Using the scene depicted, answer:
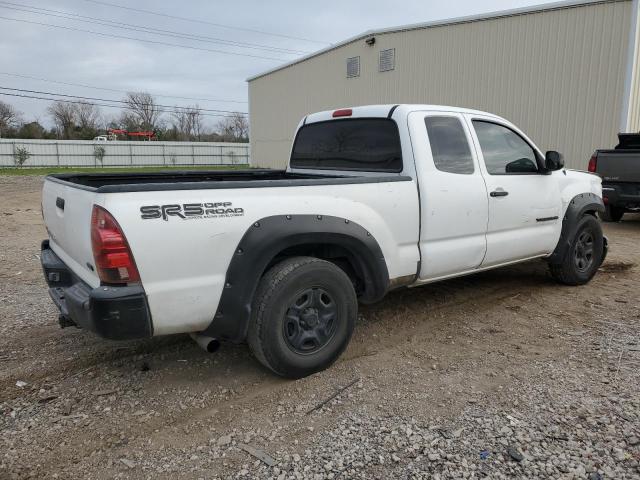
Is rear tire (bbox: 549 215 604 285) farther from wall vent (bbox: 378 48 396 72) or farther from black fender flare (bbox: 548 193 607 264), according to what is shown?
wall vent (bbox: 378 48 396 72)

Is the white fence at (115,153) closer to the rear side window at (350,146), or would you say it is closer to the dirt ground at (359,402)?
the rear side window at (350,146)

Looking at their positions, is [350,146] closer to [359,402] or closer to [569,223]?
[359,402]

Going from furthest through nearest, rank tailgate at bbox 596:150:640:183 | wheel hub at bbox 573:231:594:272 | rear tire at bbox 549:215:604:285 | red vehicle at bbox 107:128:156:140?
red vehicle at bbox 107:128:156:140 < tailgate at bbox 596:150:640:183 < wheel hub at bbox 573:231:594:272 < rear tire at bbox 549:215:604:285

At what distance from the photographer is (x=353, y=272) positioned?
3932mm

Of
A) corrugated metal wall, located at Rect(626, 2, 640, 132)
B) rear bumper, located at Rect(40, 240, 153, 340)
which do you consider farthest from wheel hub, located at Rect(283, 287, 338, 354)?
corrugated metal wall, located at Rect(626, 2, 640, 132)

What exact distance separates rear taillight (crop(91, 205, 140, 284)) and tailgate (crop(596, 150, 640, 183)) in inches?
392

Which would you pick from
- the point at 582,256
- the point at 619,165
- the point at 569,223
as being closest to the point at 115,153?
the point at 619,165

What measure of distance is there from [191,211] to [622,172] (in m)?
9.68

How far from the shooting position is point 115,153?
45000mm

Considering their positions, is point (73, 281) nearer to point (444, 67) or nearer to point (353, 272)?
point (353, 272)

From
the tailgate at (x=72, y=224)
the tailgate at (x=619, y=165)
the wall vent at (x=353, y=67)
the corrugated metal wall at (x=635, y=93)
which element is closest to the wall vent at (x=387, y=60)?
the wall vent at (x=353, y=67)

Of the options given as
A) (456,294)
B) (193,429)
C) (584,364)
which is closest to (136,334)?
(193,429)

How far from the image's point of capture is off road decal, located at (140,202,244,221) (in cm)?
274

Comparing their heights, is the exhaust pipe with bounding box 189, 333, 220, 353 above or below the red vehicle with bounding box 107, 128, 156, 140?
below
